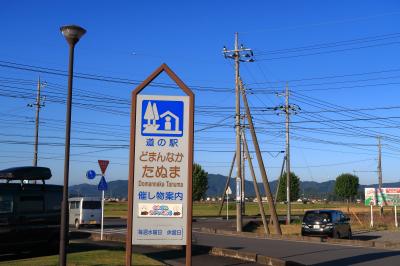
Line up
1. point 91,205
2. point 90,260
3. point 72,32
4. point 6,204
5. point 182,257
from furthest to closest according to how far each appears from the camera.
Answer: point 91,205 → point 182,257 → point 6,204 → point 90,260 → point 72,32

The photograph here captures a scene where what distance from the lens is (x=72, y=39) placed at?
11453 millimetres

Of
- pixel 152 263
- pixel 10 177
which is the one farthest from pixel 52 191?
pixel 152 263

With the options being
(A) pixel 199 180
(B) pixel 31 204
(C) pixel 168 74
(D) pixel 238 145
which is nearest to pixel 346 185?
(A) pixel 199 180

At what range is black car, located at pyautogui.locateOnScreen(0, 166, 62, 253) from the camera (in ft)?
45.2

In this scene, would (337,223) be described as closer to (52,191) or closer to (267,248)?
(267,248)

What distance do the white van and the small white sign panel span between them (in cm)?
2613

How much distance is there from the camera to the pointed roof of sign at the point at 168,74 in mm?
10352

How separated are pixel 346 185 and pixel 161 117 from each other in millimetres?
138469

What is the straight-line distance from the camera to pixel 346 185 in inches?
5591

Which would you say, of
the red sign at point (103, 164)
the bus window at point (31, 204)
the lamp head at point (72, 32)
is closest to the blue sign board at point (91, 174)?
the red sign at point (103, 164)

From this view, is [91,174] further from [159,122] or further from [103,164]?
[159,122]

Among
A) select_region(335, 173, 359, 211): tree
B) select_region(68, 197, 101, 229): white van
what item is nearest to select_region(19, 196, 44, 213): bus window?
select_region(68, 197, 101, 229): white van

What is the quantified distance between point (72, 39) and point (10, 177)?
16.2 ft

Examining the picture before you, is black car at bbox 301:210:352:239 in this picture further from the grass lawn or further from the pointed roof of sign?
the pointed roof of sign
